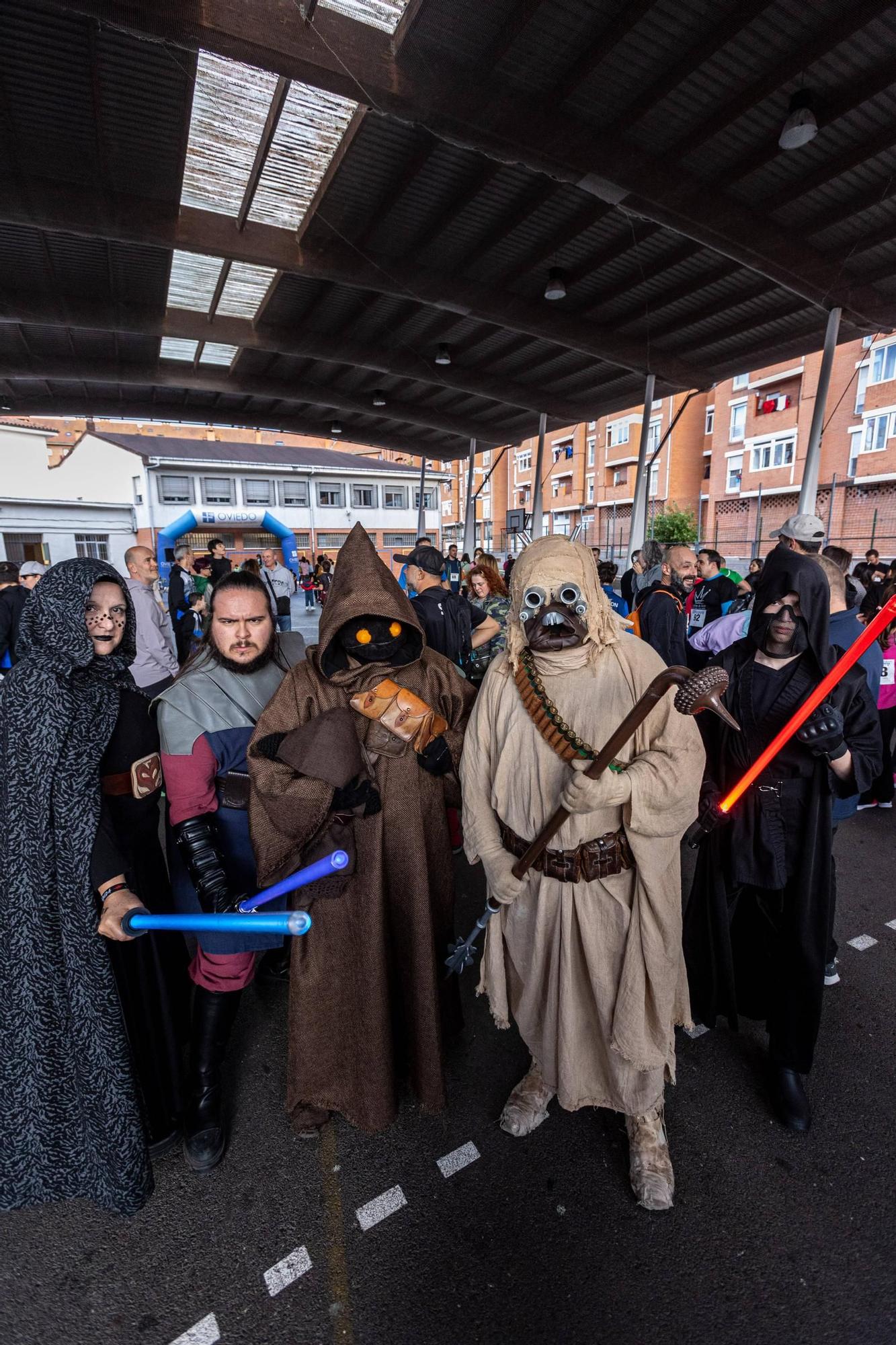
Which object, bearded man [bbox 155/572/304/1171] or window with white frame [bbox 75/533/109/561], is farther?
window with white frame [bbox 75/533/109/561]

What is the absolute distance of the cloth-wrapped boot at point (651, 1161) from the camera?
6.66ft

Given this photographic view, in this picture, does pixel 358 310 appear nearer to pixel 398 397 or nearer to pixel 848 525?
pixel 398 397

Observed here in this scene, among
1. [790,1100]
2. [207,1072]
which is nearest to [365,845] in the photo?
[207,1072]

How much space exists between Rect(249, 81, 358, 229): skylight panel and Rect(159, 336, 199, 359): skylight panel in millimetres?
6159

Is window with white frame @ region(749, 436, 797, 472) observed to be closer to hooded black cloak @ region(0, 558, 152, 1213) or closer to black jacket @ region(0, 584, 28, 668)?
black jacket @ region(0, 584, 28, 668)

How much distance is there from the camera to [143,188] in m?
9.74

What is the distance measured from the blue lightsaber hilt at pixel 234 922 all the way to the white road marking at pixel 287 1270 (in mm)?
1186

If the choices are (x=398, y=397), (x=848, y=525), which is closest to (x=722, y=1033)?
(x=398, y=397)

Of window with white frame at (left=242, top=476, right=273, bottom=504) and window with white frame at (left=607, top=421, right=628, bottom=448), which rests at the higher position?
window with white frame at (left=607, top=421, right=628, bottom=448)

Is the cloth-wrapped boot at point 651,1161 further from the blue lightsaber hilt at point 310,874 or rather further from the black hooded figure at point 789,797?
the blue lightsaber hilt at point 310,874

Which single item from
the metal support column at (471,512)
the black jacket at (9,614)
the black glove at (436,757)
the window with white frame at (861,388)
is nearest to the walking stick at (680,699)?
the black glove at (436,757)

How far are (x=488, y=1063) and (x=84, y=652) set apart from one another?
2294 mm

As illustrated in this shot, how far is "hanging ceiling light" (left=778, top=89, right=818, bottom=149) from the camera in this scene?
23.9 feet

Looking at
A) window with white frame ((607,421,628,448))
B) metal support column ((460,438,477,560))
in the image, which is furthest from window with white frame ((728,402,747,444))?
metal support column ((460,438,477,560))
